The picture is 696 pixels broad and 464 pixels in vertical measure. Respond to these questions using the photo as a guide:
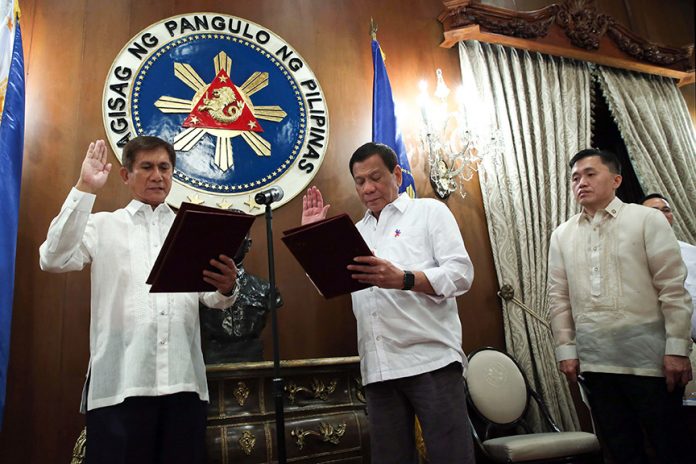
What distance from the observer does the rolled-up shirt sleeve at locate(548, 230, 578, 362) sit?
227 centimetres

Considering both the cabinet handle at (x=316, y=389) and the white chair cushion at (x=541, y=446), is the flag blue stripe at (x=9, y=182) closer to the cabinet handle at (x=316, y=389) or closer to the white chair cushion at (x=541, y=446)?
the cabinet handle at (x=316, y=389)

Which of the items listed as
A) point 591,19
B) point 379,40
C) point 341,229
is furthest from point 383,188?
point 591,19

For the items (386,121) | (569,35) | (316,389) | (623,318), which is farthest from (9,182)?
(569,35)

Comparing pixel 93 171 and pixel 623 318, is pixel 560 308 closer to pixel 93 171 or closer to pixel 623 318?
pixel 623 318

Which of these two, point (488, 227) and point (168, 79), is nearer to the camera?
point (168, 79)

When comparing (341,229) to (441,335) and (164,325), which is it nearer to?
(441,335)

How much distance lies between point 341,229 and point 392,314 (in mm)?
416

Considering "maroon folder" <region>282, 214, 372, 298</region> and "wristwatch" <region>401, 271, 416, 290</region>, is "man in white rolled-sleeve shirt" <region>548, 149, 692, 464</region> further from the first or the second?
"maroon folder" <region>282, 214, 372, 298</region>

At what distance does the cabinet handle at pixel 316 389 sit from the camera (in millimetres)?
2443

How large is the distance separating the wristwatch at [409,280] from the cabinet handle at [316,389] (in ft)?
3.07

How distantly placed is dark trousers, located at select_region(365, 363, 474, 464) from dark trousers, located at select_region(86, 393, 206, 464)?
58cm

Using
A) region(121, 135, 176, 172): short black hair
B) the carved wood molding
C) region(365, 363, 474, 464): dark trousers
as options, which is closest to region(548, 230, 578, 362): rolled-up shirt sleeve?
region(365, 363, 474, 464): dark trousers

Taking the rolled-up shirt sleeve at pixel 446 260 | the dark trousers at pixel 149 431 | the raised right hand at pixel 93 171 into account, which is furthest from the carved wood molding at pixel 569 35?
the dark trousers at pixel 149 431

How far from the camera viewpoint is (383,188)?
2.11 meters
